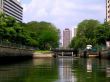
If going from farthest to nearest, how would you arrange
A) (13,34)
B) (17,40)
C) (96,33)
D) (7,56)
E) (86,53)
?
(86,53)
(96,33)
(17,40)
(13,34)
(7,56)

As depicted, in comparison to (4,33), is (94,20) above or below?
above

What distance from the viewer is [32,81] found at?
89.8 ft

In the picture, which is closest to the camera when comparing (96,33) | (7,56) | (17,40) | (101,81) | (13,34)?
(101,81)

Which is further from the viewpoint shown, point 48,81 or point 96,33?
point 96,33

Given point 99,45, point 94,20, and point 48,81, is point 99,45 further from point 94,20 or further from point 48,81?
point 48,81

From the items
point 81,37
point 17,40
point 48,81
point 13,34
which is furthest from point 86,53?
point 48,81

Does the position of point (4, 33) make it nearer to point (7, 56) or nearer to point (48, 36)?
point (7, 56)

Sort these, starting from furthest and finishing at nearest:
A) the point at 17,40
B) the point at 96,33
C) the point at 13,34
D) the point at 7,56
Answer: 1. the point at 96,33
2. the point at 17,40
3. the point at 13,34
4. the point at 7,56

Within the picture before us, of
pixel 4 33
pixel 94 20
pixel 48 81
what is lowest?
pixel 48 81

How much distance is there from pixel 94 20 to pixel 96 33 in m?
49.7

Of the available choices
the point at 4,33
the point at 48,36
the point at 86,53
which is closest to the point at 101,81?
the point at 4,33

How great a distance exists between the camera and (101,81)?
27.0 m

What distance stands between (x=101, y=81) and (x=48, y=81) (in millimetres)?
3290

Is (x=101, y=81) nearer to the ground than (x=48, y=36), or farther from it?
nearer to the ground
